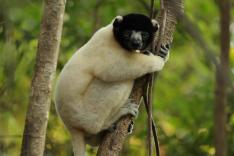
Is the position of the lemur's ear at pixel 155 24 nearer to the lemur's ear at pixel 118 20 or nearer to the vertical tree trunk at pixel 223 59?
the lemur's ear at pixel 118 20

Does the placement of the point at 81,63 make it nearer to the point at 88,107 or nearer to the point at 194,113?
the point at 88,107

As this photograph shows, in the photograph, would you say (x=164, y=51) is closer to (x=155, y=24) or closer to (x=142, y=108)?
(x=155, y=24)

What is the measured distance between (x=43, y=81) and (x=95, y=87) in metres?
1.12

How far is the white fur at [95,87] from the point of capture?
5.00 m

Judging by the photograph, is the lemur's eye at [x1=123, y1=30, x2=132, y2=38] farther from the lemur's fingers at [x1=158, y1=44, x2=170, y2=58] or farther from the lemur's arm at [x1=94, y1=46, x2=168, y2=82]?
the lemur's fingers at [x1=158, y1=44, x2=170, y2=58]

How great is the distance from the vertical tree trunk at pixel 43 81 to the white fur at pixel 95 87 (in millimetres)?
926

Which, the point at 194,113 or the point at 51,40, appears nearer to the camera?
the point at 51,40

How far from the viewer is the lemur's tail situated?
16.8 feet

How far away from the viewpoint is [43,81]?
4066 mm

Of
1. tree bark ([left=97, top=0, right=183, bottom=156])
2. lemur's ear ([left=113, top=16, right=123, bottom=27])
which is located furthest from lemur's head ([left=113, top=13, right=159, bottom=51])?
tree bark ([left=97, top=0, right=183, bottom=156])

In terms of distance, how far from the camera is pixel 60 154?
798cm

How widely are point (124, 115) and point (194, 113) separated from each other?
9.13 feet

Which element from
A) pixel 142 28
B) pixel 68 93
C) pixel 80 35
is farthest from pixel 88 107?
pixel 80 35

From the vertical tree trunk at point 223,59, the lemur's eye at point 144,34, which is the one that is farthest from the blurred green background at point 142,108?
the vertical tree trunk at point 223,59
